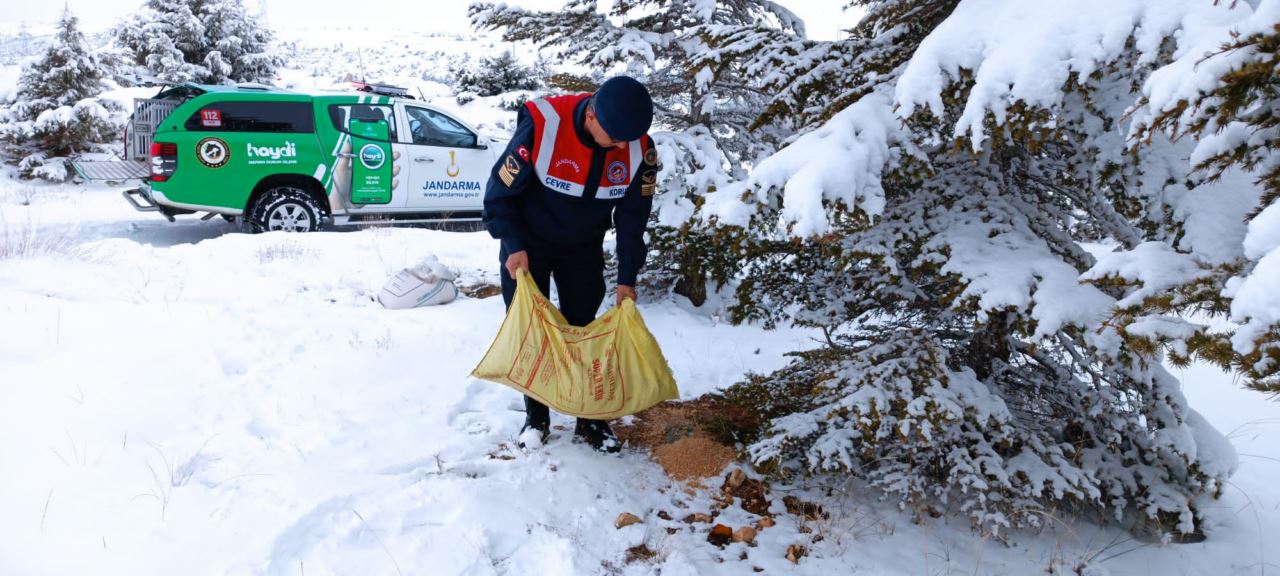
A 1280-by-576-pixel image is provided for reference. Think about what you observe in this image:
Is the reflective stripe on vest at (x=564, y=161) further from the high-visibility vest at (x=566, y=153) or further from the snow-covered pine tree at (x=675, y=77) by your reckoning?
the snow-covered pine tree at (x=675, y=77)

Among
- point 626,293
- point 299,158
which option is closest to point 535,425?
point 626,293

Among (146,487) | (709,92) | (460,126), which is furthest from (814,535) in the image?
(460,126)

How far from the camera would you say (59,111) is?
12.6 meters

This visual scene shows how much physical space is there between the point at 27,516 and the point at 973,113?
143 inches

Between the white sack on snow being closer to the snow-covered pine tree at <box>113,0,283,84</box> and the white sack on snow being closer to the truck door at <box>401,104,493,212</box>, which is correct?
the truck door at <box>401,104,493,212</box>

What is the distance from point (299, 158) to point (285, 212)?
672 millimetres

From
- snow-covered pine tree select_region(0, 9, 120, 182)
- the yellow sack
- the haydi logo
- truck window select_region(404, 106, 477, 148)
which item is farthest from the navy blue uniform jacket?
snow-covered pine tree select_region(0, 9, 120, 182)

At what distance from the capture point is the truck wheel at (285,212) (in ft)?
26.4

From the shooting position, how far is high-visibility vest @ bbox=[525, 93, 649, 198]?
3107 mm

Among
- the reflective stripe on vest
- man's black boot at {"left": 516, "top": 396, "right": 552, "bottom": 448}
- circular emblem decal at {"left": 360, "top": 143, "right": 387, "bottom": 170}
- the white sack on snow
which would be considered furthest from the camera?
circular emblem decal at {"left": 360, "top": 143, "right": 387, "bottom": 170}

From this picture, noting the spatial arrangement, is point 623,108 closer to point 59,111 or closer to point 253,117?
point 253,117

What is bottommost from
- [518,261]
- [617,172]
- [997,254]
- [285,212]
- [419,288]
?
[419,288]

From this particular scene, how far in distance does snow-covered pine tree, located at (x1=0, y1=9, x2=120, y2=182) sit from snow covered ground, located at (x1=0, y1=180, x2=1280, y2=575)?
9.91 meters

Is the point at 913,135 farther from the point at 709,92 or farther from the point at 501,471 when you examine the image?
the point at 709,92
